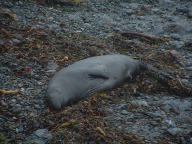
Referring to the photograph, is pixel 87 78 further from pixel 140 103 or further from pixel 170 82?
pixel 170 82

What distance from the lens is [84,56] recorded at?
6527mm

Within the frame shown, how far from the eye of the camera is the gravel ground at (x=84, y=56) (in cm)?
470

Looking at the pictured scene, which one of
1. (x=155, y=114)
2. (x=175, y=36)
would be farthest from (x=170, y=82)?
(x=175, y=36)

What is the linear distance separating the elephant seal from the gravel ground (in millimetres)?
123

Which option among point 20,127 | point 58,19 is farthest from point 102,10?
point 20,127

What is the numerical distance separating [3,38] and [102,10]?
102 inches

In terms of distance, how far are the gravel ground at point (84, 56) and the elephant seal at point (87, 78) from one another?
0.40 feet

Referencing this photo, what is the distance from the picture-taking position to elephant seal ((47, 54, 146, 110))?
197 inches

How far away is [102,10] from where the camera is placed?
8.71m

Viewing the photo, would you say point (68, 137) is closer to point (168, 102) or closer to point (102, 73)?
point (102, 73)

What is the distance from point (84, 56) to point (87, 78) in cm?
125

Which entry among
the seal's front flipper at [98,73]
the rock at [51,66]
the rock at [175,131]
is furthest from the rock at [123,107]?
the rock at [51,66]

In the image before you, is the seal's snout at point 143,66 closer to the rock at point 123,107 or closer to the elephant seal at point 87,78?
the elephant seal at point 87,78

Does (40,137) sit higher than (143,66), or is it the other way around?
(143,66)
